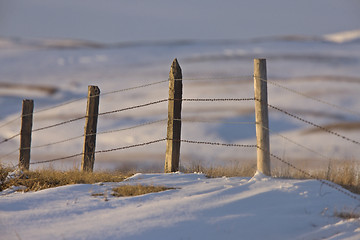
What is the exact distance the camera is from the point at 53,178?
9391 mm

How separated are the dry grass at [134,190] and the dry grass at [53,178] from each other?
3.50ft

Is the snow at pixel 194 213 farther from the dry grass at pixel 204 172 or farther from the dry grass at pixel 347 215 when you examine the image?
the dry grass at pixel 204 172

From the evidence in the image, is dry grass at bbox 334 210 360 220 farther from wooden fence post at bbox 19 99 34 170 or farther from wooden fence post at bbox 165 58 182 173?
wooden fence post at bbox 19 99 34 170

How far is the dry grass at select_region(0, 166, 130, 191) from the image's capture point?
9102 mm

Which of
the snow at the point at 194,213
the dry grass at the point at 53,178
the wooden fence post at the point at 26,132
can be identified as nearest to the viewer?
the snow at the point at 194,213

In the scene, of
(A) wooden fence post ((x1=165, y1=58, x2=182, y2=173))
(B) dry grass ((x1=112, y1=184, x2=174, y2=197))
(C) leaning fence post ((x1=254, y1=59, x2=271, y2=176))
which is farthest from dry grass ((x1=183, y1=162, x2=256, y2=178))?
(B) dry grass ((x1=112, y1=184, x2=174, y2=197))

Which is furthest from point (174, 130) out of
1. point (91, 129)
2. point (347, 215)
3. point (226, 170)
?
point (347, 215)

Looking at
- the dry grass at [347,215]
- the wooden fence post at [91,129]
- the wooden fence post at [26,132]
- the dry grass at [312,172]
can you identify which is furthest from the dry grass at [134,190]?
the wooden fence post at [26,132]

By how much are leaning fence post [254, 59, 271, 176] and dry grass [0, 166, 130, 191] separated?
2477mm

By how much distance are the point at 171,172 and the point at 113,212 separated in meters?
3.12

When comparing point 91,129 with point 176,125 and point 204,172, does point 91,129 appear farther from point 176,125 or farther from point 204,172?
point 204,172

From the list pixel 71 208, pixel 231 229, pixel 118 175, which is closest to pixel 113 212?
pixel 71 208

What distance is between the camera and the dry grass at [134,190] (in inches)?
308

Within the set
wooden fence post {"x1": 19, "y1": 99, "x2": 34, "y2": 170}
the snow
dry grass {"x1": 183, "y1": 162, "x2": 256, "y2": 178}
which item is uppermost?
wooden fence post {"x1": 19, "y1": 99, "x2": 34, "y2": 170}
